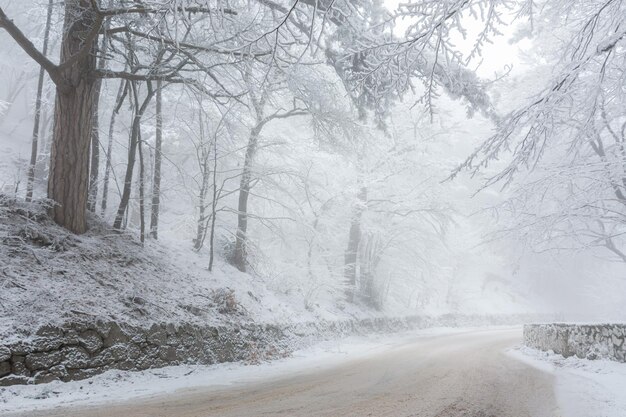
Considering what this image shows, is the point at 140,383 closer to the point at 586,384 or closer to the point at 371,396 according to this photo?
the point at 371,396

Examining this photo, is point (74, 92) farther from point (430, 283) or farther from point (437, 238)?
point (430, 283)

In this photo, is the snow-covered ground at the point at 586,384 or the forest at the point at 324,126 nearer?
the forest at the point at 324,126

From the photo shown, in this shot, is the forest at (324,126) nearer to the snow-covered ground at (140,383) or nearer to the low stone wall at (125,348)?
the low stone wall at (125,348)

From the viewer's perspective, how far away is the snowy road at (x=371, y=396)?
4.61 m

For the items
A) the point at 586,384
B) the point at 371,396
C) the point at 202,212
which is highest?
the point at 202,212

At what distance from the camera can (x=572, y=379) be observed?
7727 mm

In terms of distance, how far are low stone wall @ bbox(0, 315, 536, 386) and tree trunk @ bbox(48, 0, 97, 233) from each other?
2.58m

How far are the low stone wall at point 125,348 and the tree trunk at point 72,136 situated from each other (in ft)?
8.48

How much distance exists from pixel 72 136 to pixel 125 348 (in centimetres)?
A: 396

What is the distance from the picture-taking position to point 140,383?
6035 mm

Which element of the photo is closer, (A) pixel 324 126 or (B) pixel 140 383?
(B) pixel 140 383

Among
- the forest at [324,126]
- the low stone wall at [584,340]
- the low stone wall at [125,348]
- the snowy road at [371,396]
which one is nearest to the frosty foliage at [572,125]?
the forest at [324,126]

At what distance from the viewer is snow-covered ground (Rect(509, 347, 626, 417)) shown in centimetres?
541

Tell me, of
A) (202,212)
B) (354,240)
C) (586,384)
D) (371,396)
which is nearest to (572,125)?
(586,384)
